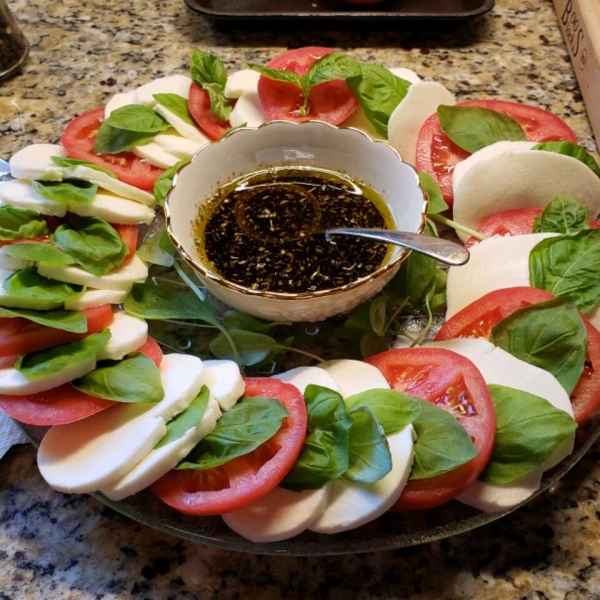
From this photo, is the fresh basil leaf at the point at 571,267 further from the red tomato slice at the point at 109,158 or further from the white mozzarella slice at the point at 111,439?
the red tomato slice at the point at 109,158

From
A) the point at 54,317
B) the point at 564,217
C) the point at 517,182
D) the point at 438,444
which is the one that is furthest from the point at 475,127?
the point at 54,317

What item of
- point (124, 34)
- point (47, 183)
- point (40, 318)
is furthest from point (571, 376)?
point (124, 34)

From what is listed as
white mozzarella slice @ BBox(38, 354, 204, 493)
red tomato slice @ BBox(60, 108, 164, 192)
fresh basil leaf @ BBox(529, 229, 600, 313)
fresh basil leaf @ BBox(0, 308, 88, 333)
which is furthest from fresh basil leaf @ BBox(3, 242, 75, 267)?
fresh basil leaf @ BBox(529, 229, 600, 313)

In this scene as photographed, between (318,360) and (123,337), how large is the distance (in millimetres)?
481

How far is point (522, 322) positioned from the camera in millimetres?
1419

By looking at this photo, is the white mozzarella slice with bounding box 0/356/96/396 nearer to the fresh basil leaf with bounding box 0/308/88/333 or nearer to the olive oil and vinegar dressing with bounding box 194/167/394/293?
the fresh basil leaf with bounding box 0/308/88/333

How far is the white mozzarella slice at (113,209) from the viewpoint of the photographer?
161 cm

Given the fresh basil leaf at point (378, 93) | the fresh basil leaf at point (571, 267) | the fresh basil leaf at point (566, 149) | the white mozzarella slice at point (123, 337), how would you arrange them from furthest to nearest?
the fresh basil leaf at point (378, 93), the fresh basil leaf at point (566, 149), the fresh basil leaf at point (571, 267), the white mozzarella slice at point (123, 337)

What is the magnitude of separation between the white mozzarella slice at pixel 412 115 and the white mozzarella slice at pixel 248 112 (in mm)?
407

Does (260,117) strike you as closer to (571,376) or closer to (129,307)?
(129,307)

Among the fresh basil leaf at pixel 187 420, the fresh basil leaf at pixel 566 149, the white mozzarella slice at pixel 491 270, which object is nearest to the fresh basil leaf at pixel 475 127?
the fresh basil leaf at pixel 566 149

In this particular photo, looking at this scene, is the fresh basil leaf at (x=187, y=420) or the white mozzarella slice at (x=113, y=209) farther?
the white mozzarella slice at (x=113, y=209)

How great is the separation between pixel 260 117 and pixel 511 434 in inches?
48.8

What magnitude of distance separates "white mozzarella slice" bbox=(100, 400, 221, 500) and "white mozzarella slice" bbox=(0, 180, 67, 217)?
2.19ft
